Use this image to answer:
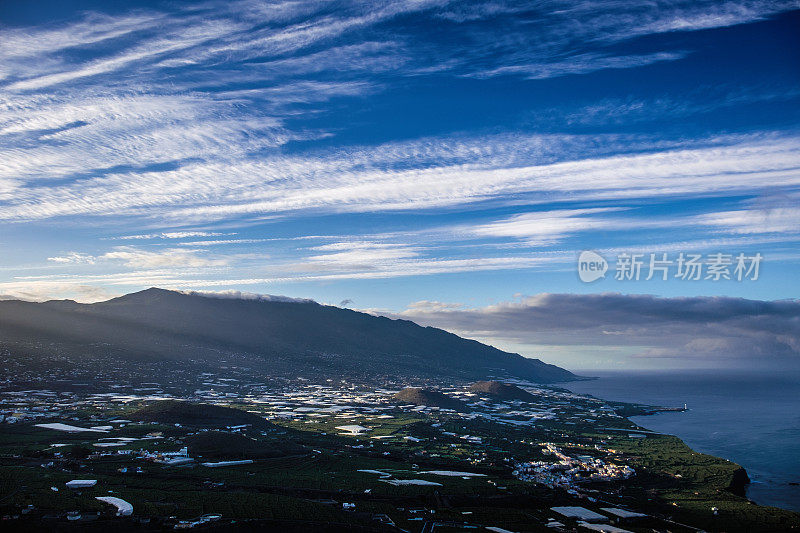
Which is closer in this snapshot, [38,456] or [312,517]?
[312,517]

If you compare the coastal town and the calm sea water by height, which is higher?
the calm sea water

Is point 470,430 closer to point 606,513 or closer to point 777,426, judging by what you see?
point 606,513

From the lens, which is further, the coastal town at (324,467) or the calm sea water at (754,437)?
the calm sea water at (754,437)

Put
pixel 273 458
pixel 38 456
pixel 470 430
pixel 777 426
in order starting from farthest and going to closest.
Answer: pixel 777 426 → pixel 470 430 → pixel 273 458 → pixel 38 456

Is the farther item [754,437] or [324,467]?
[754,437]

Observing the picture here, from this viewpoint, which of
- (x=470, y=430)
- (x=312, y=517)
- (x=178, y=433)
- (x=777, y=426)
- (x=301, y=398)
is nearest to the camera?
(x=312, y=517)

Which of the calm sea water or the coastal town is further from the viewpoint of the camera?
the calm sea water

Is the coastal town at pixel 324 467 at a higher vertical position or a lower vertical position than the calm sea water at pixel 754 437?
lower

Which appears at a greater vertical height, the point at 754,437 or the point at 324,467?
the point at 754,437

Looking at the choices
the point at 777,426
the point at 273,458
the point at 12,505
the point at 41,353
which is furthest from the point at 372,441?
the point at 41,353
